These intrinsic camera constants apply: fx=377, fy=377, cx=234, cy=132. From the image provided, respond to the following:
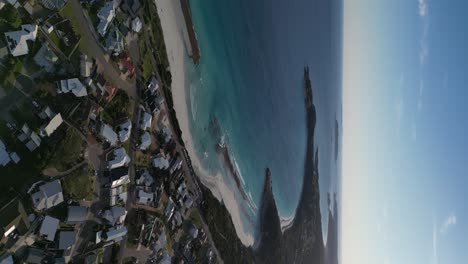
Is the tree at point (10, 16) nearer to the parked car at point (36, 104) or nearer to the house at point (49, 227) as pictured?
the parked car at point (36, 104)

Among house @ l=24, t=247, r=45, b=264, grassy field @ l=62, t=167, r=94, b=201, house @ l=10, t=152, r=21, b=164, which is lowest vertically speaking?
house @ l=24, t=247, r=45, b=264

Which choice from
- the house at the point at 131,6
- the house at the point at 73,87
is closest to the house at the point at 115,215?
the house at the point at 73,87

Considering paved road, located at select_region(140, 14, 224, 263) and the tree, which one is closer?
the tree

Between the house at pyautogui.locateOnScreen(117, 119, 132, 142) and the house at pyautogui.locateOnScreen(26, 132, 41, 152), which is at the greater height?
the house at pyautogui.locateOnScreen(26, 132, 41, 152)

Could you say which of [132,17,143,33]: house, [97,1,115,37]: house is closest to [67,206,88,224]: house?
[97,1,115,37]: house

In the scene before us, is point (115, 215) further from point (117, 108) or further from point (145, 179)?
point (117, 108)

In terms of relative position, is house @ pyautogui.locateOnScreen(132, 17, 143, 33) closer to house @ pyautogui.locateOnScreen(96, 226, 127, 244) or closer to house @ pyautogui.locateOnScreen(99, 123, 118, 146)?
house @ pyautogui.locateOnScreen(99, 123, 118, 146)

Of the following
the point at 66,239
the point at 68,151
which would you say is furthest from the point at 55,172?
the point at 66,239
